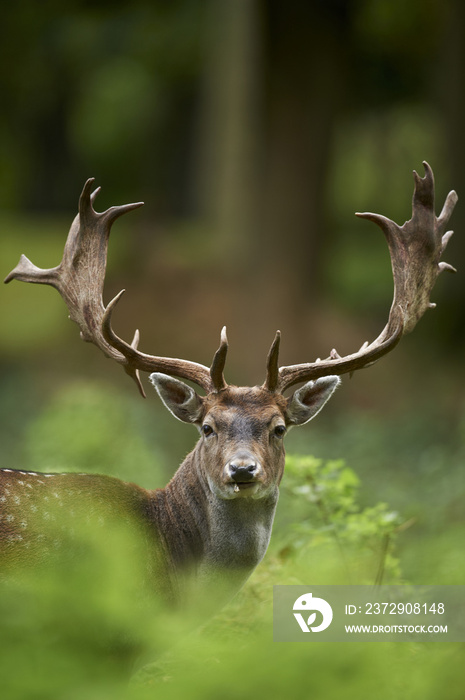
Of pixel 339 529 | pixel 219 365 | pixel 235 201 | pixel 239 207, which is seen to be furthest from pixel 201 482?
pixel 235 201

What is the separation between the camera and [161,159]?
29906 mm

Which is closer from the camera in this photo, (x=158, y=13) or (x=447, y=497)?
(x=447, y=497)

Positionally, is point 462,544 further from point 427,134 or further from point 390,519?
point 427,134

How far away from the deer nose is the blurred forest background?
45.7 inches

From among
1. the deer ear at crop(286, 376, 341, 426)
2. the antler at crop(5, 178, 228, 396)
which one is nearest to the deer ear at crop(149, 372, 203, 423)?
the antler at crop(5, 178, 228, 396)

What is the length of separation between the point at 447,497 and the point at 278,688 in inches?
296

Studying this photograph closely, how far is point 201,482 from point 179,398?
0.50m

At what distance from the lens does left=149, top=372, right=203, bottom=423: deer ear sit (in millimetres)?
5590

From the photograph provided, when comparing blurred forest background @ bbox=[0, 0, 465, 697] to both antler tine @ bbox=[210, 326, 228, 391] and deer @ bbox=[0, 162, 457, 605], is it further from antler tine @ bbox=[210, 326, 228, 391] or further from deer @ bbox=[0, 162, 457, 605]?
antler tine @ bbox=[210, 326, 228, 391]

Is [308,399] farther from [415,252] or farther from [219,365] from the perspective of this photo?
[415,252]

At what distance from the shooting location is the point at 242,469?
497cm

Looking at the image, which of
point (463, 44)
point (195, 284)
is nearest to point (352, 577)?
point (463, 44)

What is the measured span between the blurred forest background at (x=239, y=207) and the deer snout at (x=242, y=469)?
1156 millimetres

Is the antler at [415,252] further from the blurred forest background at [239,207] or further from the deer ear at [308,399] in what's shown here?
the blurred forest background at [239,207]
